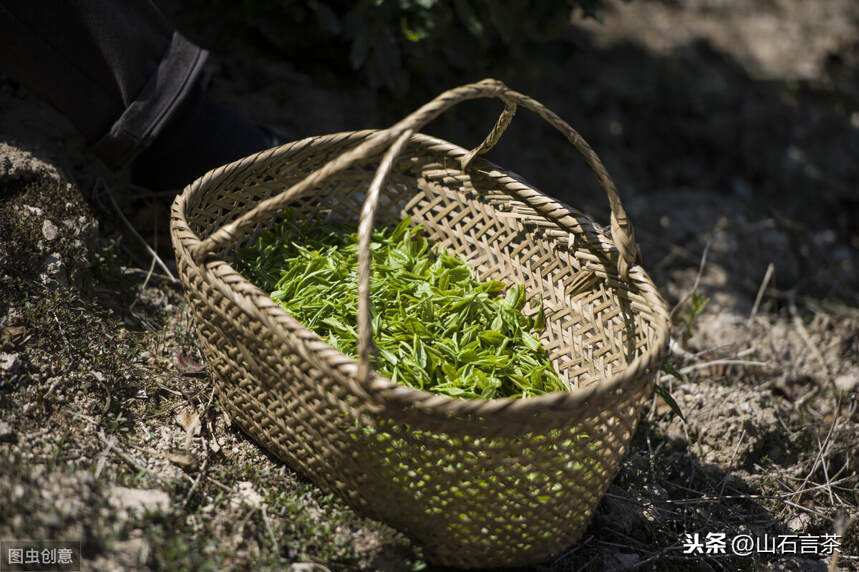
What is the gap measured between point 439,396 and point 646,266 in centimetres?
193

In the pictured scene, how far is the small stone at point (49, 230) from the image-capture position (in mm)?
1986

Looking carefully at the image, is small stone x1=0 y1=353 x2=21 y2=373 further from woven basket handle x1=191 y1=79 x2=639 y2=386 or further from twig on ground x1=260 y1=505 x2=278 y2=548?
twig on ground x1=260 y1=505 x2=278 y2=548

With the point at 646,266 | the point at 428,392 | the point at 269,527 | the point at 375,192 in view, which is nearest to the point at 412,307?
the point at 428,392

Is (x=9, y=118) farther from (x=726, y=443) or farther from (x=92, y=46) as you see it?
(x=726, y=443)

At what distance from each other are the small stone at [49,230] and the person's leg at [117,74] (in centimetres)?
28

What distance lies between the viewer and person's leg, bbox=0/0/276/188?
1.99 metres

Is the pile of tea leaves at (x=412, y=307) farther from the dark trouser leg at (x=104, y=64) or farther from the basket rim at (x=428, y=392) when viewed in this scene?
the dark trouser leg at (x=104, y=64)

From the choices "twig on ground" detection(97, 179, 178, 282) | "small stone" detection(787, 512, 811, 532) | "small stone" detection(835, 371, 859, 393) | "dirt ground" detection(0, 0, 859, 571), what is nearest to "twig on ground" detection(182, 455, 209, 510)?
"dirt ground" detection(0, 0, 859, 571)

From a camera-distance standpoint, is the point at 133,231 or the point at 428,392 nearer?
the point at 428,392

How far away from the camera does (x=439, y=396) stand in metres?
1.36

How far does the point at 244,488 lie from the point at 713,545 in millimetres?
1253

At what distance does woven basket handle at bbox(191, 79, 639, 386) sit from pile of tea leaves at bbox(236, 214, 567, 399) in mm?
299

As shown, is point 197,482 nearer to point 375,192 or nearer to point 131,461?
point 131,461

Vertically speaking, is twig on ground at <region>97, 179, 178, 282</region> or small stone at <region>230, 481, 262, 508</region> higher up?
twig on ground at <region>97, 179, 178, 282</region>
